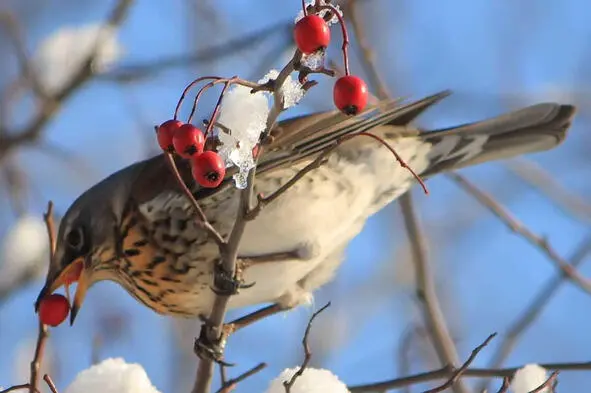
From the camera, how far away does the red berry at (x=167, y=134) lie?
2258 mm

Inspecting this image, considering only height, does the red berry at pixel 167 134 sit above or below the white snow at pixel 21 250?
below

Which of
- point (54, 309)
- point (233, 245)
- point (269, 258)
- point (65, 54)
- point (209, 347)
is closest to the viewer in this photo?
point (233, 245)

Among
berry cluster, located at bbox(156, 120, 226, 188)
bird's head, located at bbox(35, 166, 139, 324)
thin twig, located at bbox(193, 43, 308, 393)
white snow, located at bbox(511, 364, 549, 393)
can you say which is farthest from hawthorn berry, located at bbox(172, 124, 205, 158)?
bird's head, located at bbox(35, 166, 139, 324)

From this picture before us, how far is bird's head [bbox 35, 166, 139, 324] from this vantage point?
3.47 metres

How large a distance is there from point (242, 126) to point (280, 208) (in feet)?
4.40

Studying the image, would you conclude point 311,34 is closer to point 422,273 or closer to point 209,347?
point 209,347

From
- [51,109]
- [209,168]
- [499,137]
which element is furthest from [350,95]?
[51,109]

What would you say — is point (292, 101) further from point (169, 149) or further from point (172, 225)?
point (172, 225)

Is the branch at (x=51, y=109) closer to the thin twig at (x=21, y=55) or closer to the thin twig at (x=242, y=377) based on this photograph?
the thin twig at (x=21, y=55)

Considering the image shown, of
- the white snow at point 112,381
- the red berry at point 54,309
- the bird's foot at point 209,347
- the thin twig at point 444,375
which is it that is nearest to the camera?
the thin twig at point 444,375

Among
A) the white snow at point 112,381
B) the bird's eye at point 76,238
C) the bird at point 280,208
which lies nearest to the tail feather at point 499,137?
the bird at point 280,208

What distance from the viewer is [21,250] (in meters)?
4.46

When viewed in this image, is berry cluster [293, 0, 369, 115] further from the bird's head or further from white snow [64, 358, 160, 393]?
the bird's head

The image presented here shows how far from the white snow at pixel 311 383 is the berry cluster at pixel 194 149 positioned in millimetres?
618
